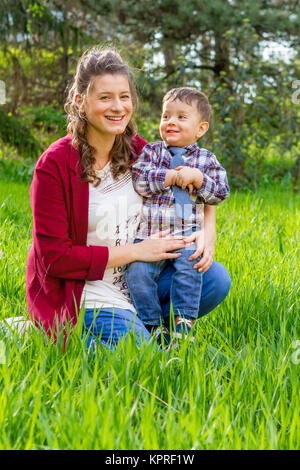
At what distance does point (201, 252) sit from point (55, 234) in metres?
0.61

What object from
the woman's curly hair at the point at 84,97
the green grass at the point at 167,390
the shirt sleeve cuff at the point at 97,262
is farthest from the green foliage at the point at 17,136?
the shirt sleeve cuff at the point at 97,262

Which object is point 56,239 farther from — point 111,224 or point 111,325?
point 111,325

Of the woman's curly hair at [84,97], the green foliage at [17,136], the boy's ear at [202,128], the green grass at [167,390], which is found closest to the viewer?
the green grass at [167,390]

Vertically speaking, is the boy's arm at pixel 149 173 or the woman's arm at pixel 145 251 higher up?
the boy's arm at pixel 149 173

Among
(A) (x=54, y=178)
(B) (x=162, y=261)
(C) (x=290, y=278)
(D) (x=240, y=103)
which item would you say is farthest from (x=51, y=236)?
(D) (x=240, y=103)

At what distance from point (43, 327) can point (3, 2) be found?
699cm

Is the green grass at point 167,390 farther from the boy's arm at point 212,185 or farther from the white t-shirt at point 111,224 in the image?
the boy's arm at point 212,185

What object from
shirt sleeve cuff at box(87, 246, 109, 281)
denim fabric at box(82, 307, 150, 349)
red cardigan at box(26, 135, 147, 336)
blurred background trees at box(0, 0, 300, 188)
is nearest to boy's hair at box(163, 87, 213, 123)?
red cardigan at box(26, 135, 147, 336)

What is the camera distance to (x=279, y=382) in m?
1.64

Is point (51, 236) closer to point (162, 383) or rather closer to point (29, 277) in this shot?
point (29, 277)

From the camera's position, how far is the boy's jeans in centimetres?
219

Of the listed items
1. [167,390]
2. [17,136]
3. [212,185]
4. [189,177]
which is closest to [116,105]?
[189,177]

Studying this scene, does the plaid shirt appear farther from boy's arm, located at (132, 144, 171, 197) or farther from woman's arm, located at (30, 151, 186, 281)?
woman's arm, located at (30, 151, 186, 281)

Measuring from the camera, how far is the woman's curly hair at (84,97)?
2.16 m
